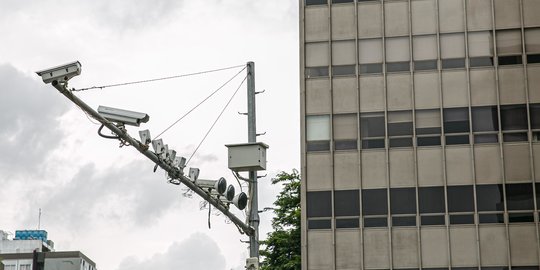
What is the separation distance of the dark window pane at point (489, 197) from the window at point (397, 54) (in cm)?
649

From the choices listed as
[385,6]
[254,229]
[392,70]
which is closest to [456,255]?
[392,70]

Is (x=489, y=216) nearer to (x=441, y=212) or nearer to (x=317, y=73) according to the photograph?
(x=441, y=212)

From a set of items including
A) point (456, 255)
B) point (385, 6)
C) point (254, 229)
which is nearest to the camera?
point (254, 229)

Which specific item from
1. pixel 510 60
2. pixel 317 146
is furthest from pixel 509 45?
pixel 317 146

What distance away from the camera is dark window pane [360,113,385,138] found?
1874 inches

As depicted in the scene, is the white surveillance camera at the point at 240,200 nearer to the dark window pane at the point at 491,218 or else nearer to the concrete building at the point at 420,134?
the concrete building at the point at 420,134

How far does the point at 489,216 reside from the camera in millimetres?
45500

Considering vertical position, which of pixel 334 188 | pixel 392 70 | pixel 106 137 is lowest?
pixel 106 137

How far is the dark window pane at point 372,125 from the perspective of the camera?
156 feet

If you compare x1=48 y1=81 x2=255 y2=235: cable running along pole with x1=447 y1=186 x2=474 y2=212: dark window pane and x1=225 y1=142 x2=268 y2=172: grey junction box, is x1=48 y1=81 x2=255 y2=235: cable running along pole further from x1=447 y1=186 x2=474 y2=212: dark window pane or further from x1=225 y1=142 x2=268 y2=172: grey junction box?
x1=447 y1=186 x2=474 y2=212: dark window pane

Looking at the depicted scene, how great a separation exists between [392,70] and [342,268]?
9207 millimetres

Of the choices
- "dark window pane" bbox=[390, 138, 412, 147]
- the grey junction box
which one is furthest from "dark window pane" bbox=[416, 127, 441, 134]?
the grey junction box

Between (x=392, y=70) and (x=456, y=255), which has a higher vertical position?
(x=392, y=70)

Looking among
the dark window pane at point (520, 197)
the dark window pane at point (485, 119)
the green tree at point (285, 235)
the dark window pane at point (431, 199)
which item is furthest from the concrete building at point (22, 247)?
the dark window pane at point (520, 197)
